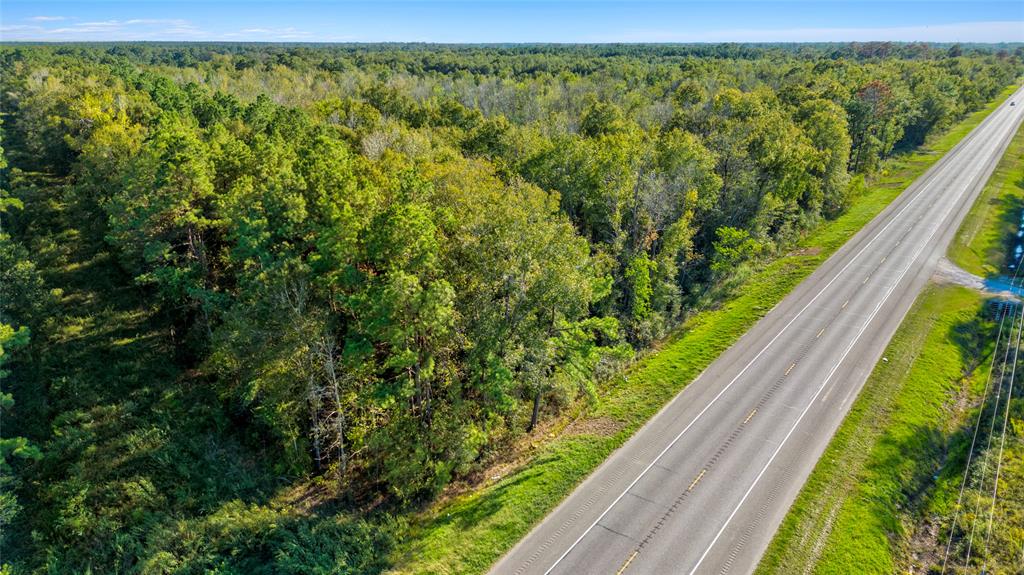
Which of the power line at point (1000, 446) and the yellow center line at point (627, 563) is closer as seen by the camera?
the yellow center line at point (627, 563)

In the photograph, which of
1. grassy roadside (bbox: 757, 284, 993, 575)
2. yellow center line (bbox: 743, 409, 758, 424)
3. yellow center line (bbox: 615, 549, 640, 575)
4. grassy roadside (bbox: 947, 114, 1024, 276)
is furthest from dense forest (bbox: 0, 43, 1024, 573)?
grassy roadside (bbox: 947, 114, 1024, 276)

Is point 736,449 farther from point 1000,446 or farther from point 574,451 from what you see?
point 1000,446

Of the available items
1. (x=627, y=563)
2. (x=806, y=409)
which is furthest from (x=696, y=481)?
(x=806, y=409)

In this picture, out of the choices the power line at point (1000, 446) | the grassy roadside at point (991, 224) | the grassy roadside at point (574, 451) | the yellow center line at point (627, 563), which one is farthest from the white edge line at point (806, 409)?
the power line at point (1000, 446)

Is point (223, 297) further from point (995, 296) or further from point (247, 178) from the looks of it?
point (995, 296)

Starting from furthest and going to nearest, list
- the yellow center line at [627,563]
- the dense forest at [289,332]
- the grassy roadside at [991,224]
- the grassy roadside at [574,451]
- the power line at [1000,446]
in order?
the grassy roadside at [991,224], the power line at [1000,446], the grassy roadside at [574,451], the dense forest at [289,332], the yellow center line at [627,563]

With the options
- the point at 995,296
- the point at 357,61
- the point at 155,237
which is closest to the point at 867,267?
the point at 995,296

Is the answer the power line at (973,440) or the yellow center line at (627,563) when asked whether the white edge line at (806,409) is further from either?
the power line at (973,440)
